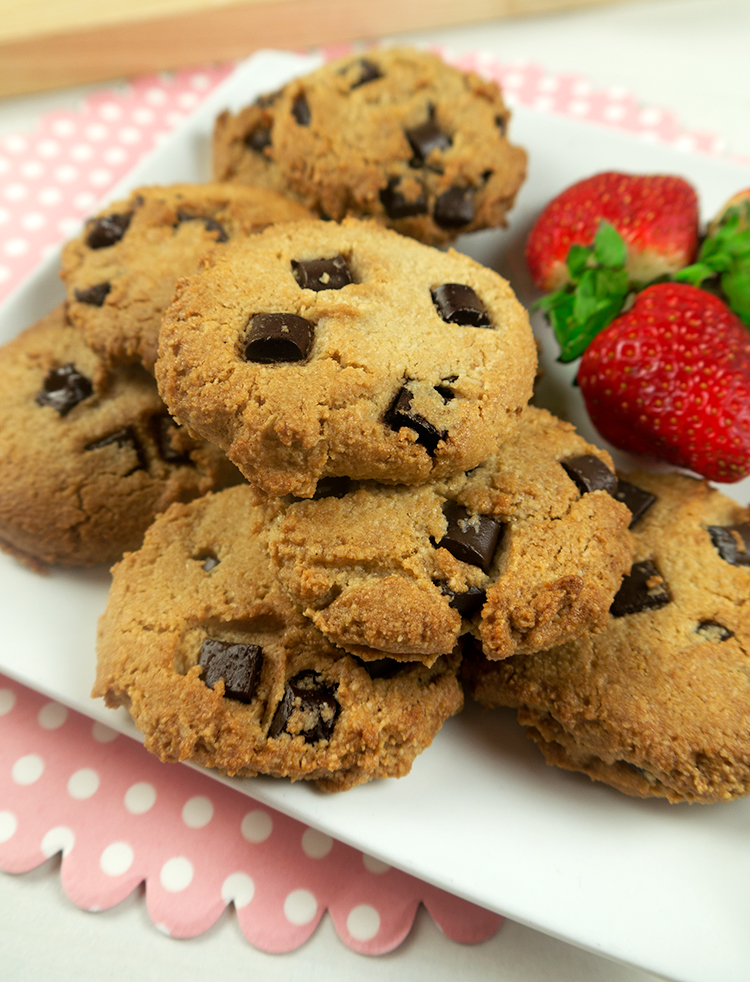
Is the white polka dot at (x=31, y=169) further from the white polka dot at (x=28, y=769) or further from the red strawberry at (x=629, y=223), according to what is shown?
the white polka dot at (x=28, y=769)

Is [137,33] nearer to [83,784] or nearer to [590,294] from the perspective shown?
[590,294]

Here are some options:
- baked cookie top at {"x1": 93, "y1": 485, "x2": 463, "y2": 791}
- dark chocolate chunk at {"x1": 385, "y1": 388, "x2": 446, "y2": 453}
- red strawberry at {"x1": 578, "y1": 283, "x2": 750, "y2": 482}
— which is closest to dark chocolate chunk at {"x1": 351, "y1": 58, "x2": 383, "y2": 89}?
red strawberry at {"x1": 578, "y1": 283, "x2": 750, "y2": 482}

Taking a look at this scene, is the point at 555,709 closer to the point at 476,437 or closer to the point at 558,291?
the point at 476,437

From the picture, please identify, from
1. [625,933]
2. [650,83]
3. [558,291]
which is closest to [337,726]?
[625,933]

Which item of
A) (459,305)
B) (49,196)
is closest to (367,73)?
(459,305)

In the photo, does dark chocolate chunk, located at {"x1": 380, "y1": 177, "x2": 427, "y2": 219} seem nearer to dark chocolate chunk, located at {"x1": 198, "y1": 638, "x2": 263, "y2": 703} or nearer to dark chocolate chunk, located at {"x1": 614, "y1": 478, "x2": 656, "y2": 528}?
dark chocolate chunk, located at {"x1": 614, "y1": 478, "x2": 656, "y2": 528}

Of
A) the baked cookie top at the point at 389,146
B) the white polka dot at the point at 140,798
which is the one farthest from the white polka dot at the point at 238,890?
the baked cookie top at the point at 389,146
